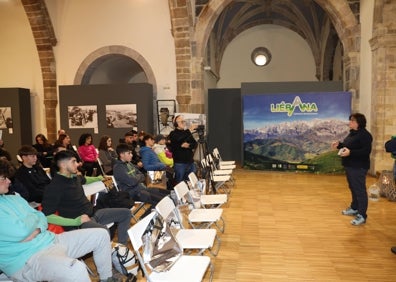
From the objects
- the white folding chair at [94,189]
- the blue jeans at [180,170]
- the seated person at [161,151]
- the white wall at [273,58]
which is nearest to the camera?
the white folding chair at [94,189]

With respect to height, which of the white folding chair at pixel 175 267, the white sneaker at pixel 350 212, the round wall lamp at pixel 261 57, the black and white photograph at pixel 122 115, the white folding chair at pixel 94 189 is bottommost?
the white sneaker at pixel 350 212

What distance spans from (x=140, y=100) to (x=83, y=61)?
7.86ft

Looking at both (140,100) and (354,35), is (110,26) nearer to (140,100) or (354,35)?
(140,100)

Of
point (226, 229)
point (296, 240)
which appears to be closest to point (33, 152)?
point (226, 229)

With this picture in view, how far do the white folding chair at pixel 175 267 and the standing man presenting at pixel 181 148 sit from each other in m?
3.03

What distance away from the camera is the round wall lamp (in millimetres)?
15336

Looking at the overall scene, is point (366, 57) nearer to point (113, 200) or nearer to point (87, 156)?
point (87, 156)

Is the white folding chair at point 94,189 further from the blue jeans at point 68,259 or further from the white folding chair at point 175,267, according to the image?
the white folding chair at point 175,267

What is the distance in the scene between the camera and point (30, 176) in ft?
14.2

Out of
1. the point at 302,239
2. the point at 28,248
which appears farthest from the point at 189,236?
the point at 302,239

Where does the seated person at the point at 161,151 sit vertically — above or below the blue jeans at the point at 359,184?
above

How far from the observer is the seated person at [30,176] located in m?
4.23

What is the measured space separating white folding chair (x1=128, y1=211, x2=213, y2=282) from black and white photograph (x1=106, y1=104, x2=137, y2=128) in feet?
24.2

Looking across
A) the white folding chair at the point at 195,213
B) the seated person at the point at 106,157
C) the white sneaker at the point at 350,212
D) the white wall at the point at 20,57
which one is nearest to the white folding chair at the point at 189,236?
the white folding chair at the point at 195,213
